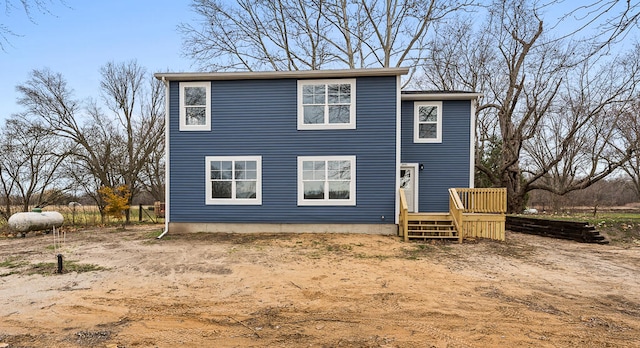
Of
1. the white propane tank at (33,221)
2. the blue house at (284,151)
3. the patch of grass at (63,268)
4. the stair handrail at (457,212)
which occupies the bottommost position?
the patch of grass at (63,268)

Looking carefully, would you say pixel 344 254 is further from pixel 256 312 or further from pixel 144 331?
pixel 144 331

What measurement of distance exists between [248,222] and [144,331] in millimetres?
7023

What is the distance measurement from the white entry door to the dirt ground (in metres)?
3.14

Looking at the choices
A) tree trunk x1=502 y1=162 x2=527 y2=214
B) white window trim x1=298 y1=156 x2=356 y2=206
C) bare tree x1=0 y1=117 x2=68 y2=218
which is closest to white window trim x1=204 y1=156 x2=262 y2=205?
white window trim x1=298 y1=156 x2=356 y2=206

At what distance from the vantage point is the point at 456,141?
1188 centimetres

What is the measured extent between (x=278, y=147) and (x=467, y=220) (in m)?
6.40

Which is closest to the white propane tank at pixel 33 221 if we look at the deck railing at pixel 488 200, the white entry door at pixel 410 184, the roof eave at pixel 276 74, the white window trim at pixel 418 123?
the roof eave at pixel 276 74

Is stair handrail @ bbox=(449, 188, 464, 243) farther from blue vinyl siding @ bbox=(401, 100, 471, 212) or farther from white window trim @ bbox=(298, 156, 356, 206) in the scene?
white window trim @ bbox=(298, 156, 356, 206)

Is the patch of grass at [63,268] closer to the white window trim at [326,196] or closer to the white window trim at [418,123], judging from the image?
the white window trim at [326,196]

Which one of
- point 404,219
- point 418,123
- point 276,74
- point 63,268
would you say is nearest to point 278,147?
point 276,74

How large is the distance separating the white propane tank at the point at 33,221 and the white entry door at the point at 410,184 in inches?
513

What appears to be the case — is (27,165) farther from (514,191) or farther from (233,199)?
(514,191)

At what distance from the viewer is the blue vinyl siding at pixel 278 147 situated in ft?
34.7

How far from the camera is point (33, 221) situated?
11.5 meters
